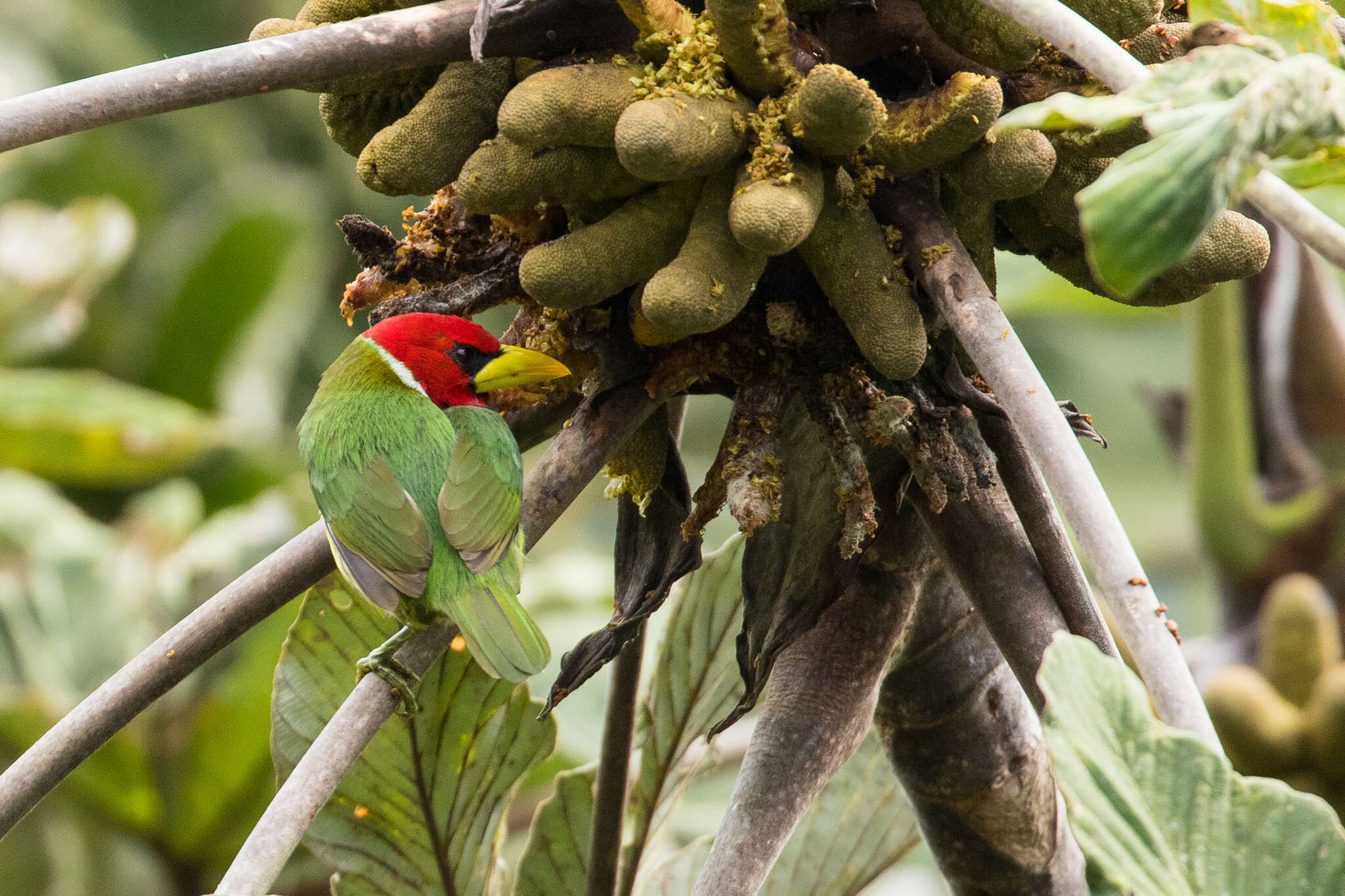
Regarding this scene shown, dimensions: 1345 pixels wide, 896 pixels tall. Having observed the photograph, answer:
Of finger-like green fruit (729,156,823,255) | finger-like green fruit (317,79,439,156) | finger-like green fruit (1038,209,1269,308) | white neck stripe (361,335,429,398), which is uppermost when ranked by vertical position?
finger-like green fruit (317,79,439,156)

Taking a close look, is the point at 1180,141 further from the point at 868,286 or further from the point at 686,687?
the point at 686,687

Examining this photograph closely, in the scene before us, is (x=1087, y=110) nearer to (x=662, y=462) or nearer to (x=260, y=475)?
(x=662, y=462)

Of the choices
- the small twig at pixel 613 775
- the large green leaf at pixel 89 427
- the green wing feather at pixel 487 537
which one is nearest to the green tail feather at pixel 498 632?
the green wing feather at pixel 487 537

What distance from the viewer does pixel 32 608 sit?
2189mm

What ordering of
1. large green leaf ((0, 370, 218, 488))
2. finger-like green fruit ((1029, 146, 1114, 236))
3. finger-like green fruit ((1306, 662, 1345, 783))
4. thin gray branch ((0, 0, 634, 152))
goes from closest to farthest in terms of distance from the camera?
thin gray branch ((0, 0, 634, 152))
finger-like green fruit ((1029, 146, 1114, 236))
finger-like green fruit ((1306, 662, 1345, 783))
large green leaf ((0, 370, 218, 488))

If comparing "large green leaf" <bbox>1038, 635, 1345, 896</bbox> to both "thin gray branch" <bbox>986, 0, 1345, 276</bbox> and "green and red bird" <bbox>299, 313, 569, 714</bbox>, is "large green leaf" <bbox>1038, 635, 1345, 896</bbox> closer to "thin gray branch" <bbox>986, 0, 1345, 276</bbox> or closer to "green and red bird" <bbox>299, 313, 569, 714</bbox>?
"thin gray branch" <bbox>986, 0, 1345, 276</bbox>

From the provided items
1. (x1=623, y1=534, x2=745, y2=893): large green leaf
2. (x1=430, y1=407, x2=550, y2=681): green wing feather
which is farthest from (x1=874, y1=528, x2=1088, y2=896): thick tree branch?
(x1=430, y1=407, x2=550, y2=681): green wing feather

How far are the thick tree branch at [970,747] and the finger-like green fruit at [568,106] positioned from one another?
1.07ft

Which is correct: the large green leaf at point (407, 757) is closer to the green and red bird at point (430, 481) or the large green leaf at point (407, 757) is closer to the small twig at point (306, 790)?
the green and red bird at point (430, 481)

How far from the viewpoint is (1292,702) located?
1.35 m

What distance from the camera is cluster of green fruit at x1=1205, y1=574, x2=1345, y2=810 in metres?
1.26

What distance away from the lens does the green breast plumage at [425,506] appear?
0.74m

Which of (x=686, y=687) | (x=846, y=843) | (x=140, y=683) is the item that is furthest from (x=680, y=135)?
(x=846, y=843)

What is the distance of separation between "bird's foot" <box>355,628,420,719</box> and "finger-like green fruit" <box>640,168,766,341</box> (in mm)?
212
